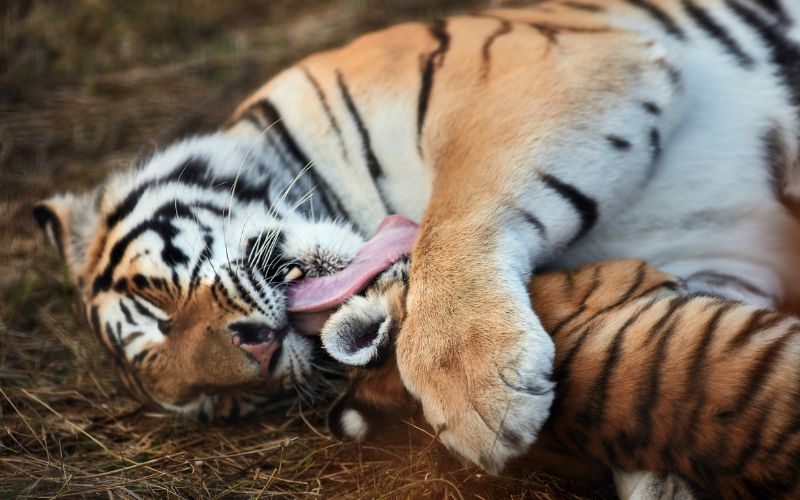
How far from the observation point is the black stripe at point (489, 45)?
1744 millimetres

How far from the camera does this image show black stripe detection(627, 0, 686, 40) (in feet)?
6.08

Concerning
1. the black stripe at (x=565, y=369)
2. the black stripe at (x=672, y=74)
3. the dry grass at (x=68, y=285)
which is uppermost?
the black stripe at (x=672, y=74)

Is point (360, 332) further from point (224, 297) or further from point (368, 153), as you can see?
point (368, 153)

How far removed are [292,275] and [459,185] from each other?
357 mm

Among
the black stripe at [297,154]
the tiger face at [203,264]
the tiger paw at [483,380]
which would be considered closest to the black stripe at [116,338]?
the tiger face at [203,264]

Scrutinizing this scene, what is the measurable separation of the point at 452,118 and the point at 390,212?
25 centimetres

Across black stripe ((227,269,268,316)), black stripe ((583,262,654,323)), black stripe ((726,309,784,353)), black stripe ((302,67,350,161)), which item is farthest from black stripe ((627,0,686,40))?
black stripe ((227,269,268,316))

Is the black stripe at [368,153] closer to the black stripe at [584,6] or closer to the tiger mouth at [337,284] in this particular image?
the tiger mouth at [337,284]

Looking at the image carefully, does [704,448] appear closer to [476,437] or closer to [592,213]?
[476,437]

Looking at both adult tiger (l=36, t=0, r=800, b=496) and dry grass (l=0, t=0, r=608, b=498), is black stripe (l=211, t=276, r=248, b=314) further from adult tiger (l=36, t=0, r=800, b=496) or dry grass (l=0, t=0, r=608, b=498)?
Answer: dry grass (l=0, t=0, r=608, b=498)

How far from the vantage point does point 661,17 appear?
6.20ft

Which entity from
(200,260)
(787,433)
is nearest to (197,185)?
(200,260)

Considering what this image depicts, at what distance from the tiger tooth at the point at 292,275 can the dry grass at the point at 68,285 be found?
11.8 inches

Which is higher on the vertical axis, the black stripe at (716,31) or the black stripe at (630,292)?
the black stripe at (716,31)
